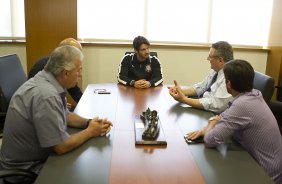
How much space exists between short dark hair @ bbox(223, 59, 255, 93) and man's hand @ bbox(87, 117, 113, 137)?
76cm

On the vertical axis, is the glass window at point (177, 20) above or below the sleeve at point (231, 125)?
above

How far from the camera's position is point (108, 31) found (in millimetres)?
4492

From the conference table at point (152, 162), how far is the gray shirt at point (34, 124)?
127 millimetres

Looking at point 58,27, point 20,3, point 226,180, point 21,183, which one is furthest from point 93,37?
point 226,180

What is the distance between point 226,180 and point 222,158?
0.23 metres

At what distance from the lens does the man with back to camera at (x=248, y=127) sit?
5.52ft

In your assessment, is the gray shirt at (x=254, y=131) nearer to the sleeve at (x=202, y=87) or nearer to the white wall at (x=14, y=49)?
the sleeve at (x=202, y=87)

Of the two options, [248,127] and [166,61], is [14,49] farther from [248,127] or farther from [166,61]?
[248,127]

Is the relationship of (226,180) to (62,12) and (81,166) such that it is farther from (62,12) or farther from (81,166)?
(62,12)

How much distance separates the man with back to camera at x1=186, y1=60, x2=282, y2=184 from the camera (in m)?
1.68

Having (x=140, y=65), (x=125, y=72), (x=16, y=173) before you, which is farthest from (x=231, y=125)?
(x=140, y=65)

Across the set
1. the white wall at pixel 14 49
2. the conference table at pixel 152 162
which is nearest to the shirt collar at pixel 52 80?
the conference table at pixel 152 162

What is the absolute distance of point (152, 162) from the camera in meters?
1.47

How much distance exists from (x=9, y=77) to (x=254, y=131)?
1.95 meters
